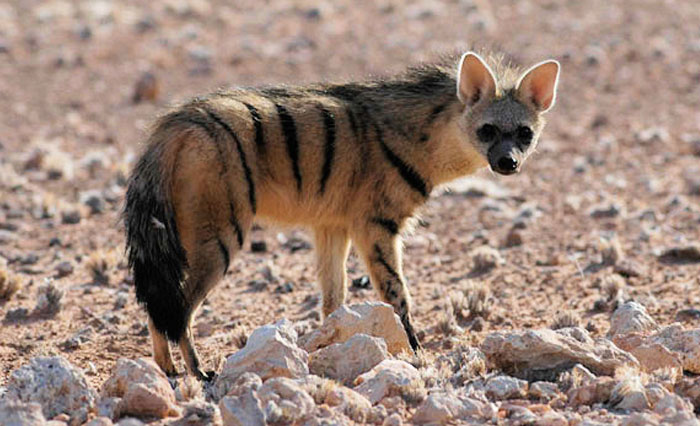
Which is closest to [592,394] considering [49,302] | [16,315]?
[49,302]

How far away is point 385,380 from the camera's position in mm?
5910

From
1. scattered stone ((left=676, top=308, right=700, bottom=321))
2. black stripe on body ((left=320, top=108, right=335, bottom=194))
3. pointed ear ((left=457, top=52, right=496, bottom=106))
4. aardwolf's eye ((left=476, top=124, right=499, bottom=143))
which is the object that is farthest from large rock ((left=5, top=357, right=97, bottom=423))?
scattered stone ((left=676, top=308, right=700, bottom=321))

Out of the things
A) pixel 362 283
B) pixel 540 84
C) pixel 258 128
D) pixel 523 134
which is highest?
pixel 540 84

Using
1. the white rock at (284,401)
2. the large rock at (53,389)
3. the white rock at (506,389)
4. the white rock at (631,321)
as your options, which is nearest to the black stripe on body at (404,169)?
the white rock at (631,321)

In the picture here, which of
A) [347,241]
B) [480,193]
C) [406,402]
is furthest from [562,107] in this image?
[406,402]

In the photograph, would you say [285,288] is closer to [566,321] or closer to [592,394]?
[566,321]

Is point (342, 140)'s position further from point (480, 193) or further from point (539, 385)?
point (480, 193)

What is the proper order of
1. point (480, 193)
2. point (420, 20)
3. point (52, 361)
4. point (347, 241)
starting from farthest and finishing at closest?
1. point (420, 20)
2. point (480, 193)
3. point (347, 241)
4. point (52, 361)

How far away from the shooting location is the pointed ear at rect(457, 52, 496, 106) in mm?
8062

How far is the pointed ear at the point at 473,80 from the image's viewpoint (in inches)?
317

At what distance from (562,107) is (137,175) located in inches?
484

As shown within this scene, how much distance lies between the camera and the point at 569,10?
26.3 metres

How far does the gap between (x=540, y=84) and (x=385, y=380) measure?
3240mm

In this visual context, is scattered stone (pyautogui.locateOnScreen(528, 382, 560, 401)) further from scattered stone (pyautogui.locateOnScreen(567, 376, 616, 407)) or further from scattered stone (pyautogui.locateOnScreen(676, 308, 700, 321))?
scattered stone (pyautogui.locateOnScreen(676, 308, 700, 321))
